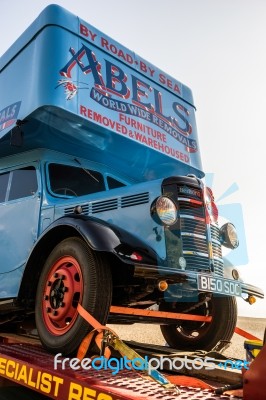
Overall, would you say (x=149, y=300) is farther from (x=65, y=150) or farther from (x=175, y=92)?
(x=175, y=92)

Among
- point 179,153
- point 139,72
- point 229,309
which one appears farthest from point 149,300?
point 139,72

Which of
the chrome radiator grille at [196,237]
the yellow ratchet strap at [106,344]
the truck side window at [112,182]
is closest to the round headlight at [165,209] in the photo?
the chrome radiator grille at [196,237]

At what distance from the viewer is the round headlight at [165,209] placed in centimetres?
307

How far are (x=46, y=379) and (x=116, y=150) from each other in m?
2.62

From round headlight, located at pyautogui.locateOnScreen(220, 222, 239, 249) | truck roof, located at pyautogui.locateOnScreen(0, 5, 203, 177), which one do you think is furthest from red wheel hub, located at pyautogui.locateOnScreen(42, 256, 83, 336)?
round headlight, located at pyautogui.locateOnScreen(220, 222, 239, 249)

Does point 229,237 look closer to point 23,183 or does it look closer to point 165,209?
point 165,209

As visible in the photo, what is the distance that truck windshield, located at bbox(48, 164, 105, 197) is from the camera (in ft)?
13.6

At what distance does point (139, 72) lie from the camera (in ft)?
14.3

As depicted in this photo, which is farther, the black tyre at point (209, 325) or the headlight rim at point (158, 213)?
the black tyre at point (209, 325)

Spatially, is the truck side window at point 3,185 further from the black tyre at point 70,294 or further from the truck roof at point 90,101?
the black tyre at point 70,294

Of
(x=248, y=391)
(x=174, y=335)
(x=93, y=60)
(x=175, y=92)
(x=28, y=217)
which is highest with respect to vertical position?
(x=175, y=92)

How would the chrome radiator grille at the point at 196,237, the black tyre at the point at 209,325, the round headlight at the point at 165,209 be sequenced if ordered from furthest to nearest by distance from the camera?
1. the black tyre at the point at 209,325
2. the chrome radiator grille at the point at 196,237
3. the round headlight at the point at 165,209

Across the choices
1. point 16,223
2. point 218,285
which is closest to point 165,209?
point 218,285

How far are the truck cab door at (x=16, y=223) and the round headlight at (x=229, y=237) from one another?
71.2 inches
